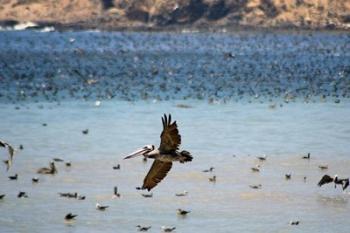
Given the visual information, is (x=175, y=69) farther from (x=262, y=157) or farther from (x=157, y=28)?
(x=157, y=28)

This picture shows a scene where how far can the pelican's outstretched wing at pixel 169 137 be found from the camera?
16.9m

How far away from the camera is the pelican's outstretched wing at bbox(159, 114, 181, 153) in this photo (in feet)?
55.6

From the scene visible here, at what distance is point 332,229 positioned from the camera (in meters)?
23.0

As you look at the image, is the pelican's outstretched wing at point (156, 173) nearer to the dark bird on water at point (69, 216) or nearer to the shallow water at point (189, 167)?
the shallow water at point (189, 167)

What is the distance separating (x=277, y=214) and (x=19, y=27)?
425ft

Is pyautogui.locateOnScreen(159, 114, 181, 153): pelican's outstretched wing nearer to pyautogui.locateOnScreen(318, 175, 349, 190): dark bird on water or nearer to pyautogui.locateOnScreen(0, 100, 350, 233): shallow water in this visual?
pyautogui.locateOnScreen(0, 100, 350, 233): shallow water

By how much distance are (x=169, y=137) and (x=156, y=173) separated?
3.31 ft

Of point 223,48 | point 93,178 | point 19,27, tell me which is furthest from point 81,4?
point 93,178

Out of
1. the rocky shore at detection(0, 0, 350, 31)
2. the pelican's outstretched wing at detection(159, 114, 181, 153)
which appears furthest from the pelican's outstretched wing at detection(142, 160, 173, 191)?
the rocky shore at detection(0, 0, 350, 31)

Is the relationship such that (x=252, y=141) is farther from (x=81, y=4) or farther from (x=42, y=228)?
(x=81, y=4)

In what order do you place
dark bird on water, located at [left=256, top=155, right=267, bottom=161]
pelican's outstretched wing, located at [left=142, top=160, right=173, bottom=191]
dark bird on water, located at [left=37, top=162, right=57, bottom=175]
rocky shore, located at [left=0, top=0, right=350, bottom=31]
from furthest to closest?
1. rocky shore, located at [left=0, top=0, right=350, bottom=31]
2. dark bird on water, located at [left=256, top=155, right=267, bottom=161]
3. dark bird on water, located at [left=37, top=162, right=57, bottom=175]
4. pelican's outstretched wing, located at [left=142, top=160, right=173, bottom=191]

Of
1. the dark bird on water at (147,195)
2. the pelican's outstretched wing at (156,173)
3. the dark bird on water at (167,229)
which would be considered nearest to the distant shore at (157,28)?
the dark bird on water at (147,195)

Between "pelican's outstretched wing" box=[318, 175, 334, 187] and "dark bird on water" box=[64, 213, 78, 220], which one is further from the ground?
"pelican's outstretched wing" box=[318, 175, 334, 187]

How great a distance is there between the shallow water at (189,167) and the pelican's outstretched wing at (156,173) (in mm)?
4859
